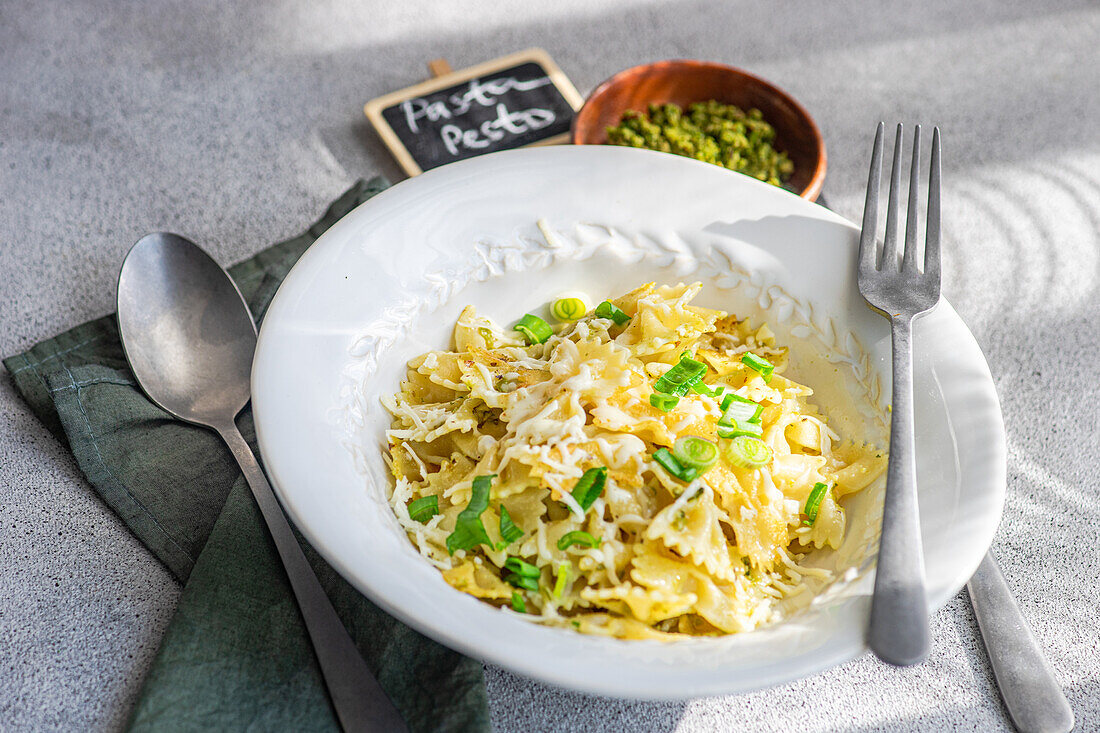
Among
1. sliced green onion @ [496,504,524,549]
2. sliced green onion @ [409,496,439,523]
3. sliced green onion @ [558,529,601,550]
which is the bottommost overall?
sliced green onion @ [558,529,601,550]

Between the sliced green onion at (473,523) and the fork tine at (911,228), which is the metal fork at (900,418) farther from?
the sliced green onion at (473,523)

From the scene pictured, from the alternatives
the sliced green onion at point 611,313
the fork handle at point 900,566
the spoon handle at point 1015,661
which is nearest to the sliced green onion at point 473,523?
the sliced green onion at point 611,313

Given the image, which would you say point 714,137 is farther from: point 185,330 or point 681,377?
point 185,330

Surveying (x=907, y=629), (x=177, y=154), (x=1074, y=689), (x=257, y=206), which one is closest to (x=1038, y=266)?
(x=1074, y=689)

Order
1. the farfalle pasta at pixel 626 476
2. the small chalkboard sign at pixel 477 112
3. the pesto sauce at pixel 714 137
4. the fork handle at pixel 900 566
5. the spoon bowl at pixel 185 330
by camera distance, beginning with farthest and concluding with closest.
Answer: the small chalkboard sign at pixel 477 112 < the pesto sauce at pixel 714 137 < the spoon bowl at pixel 185 330 < the farfalle pasta at pixel 626 476 < the fork handle at pixel 900 566

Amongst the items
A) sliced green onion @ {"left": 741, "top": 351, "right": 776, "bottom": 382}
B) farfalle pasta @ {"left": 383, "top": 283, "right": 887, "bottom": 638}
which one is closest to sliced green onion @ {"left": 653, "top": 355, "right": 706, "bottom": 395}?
farfalle pasta @ {"left": 383, "top": 283, "right": 887, "bottom": 638}

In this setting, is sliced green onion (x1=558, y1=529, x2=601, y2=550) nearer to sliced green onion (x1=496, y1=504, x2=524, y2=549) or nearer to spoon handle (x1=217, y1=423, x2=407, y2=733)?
sliced green onion (x1=496, y1=504, x2=524, y2=549)

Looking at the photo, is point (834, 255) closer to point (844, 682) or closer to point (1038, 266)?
point (844, 682)
